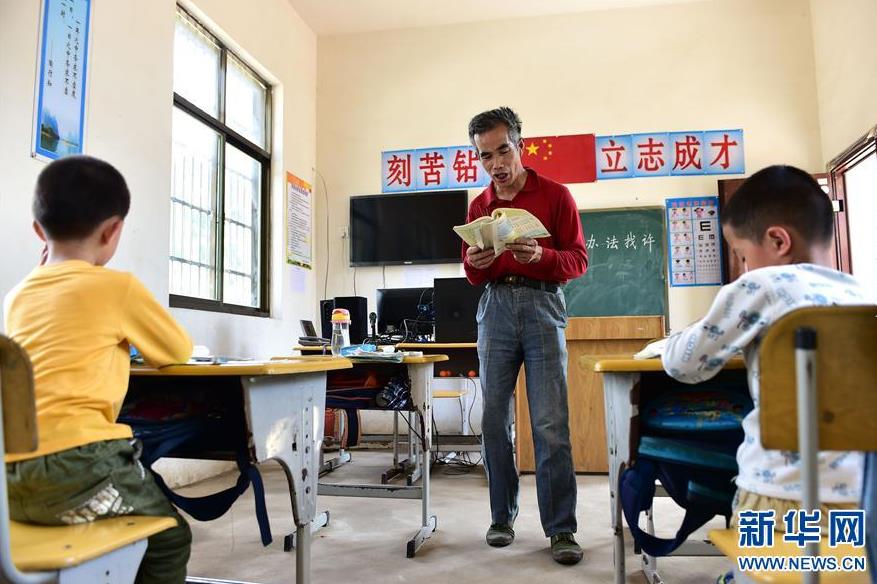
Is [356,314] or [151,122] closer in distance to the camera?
[151,122]

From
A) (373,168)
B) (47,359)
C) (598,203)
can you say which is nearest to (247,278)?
(373,168)

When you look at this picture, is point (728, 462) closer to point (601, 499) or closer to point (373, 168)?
point (601, 499)

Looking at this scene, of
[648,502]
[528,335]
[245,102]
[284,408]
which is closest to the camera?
[648,502]

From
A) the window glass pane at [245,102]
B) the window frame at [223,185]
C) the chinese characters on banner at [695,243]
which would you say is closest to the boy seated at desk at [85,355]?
the window frame at [223,185]

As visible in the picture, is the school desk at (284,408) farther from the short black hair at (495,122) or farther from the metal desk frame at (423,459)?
the short black hair at (495,122)

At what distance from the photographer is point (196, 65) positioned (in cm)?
377

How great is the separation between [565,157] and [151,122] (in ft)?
9.73

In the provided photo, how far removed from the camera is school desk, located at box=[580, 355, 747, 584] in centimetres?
126

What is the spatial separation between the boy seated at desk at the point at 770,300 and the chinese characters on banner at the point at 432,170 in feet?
12.6

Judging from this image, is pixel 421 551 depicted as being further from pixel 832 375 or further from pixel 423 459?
pixel 832 375

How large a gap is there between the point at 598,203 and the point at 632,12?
60.5 inches

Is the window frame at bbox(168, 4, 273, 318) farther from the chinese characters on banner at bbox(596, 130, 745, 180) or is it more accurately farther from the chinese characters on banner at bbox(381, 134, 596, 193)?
the chinese characters on banner at bbox(596, 130, 745, 180)

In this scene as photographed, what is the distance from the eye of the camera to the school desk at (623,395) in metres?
1.26

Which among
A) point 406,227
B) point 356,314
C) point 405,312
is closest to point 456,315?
point 405,312
